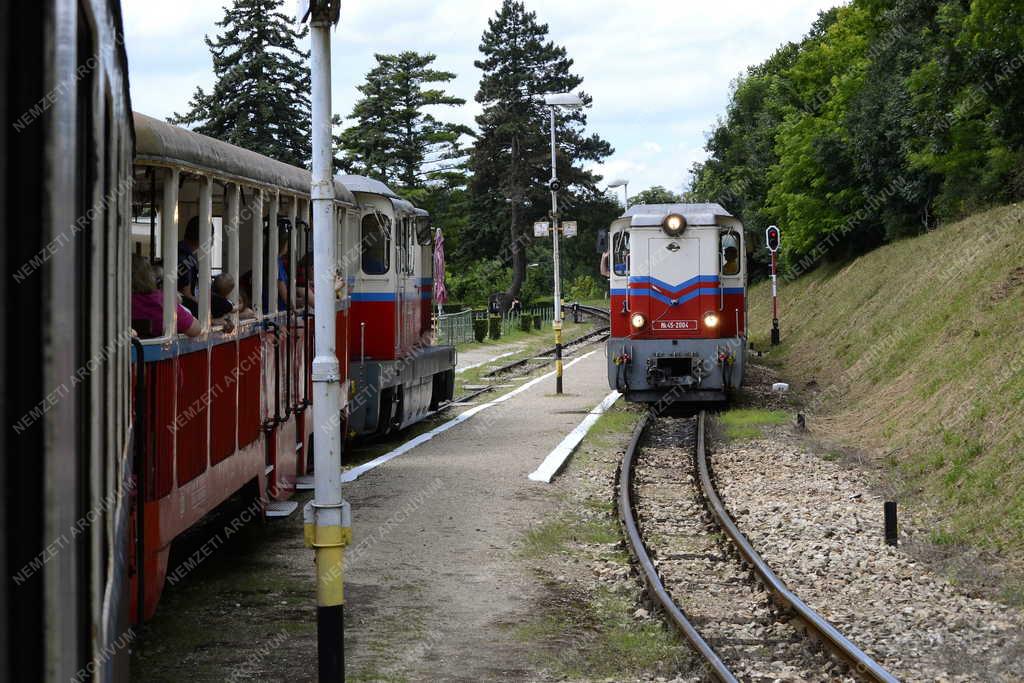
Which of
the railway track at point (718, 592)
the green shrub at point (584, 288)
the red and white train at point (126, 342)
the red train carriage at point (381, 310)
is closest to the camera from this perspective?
the red and white train at point (126, 342)

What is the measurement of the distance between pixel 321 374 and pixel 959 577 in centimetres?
512

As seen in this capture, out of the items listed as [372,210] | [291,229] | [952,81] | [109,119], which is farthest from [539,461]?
[952,81]

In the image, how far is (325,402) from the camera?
625 centimetres

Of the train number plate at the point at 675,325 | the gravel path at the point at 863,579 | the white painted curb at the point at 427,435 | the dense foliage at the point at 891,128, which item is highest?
the dense foliage at the point at 891,128

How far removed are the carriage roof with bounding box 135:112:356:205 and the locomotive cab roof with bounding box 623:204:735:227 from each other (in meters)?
10.7

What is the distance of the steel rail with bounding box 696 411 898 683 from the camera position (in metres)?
6.82

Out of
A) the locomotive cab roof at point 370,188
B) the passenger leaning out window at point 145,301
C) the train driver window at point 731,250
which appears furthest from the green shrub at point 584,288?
the passenger leaning out window at point 145,301

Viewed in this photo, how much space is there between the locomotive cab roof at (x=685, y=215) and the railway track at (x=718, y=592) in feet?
20.2

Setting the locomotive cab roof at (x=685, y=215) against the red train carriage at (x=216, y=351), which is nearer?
the red train carriage at (x=216, y=351)

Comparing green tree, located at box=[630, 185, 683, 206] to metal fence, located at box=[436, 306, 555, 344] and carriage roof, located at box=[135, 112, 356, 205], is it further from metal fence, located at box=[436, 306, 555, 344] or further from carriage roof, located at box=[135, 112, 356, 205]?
carriage roof, located at box=[135, 112, 356, 205]

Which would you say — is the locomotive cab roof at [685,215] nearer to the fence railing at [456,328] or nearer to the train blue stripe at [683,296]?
the train blue stripe at [683,296]

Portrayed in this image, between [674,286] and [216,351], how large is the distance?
13.2m

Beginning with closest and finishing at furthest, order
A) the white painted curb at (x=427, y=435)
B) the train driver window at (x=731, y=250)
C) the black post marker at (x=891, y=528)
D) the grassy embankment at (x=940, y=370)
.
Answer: the black post marker at (x=891, y=528) → the grassy embankment at (x=940, y=370) → the white painted curb at (x=427, y=435) → the train driver window at (x=731, y=250)

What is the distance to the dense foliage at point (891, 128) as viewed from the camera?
80.0ft
